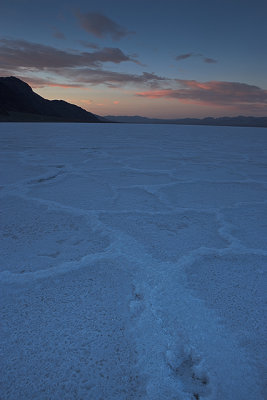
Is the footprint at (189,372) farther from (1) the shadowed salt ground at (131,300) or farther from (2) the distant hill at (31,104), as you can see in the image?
(2) the distant hill at (31,104)

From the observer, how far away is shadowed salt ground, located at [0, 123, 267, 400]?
22.2 inches

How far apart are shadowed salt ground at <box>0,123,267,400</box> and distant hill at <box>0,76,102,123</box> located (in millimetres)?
40805

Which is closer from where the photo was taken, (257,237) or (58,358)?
(58,358)

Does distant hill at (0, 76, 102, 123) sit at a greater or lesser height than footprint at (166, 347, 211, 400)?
greater

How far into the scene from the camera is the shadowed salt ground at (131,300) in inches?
22.2

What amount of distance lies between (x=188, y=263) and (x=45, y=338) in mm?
574

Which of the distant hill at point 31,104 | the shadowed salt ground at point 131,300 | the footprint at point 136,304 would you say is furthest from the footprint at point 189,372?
the distant hill at point 31,104

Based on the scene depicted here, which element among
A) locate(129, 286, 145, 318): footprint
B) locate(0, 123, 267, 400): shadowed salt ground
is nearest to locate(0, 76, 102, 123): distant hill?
locate(0, 123, 267, 400): shadowed salt ground

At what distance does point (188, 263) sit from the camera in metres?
1.02

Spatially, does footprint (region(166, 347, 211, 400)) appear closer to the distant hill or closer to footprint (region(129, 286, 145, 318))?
footprint (region(129, 286, 145, 318))

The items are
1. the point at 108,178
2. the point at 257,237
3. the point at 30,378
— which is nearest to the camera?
the point at 30,378

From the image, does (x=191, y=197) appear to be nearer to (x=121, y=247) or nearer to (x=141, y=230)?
(x=141, y=230)

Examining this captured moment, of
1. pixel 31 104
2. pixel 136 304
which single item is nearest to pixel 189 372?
pixel 136 304

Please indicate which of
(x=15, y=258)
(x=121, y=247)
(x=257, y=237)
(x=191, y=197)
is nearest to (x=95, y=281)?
(x=121, y=247)
